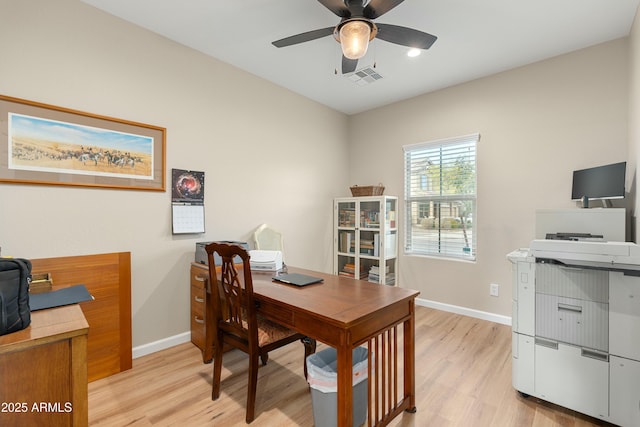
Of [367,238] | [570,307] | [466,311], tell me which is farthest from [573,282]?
[367,238]

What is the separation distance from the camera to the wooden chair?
167cm

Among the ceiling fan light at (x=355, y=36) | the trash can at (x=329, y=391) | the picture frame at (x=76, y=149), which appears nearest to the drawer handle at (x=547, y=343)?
the trash can at (x=329, y=391)

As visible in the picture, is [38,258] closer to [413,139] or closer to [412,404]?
[412,404]

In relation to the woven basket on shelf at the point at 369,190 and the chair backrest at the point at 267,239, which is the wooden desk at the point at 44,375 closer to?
the chair backrest at the point at 267,239

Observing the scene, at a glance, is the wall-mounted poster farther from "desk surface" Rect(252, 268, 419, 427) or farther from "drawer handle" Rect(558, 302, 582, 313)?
"drawer handle" Rect(558, 302, 582, 313)

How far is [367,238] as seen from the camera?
390cm

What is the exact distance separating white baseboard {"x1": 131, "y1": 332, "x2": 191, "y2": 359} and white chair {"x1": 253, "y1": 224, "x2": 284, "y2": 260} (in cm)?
108

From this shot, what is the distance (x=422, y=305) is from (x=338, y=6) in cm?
339

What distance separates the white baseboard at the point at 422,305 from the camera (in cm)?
247

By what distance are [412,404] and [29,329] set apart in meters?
1.96

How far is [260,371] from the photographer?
7.48 feet

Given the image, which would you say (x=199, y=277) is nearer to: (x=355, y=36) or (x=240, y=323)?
(x=240, y=323)

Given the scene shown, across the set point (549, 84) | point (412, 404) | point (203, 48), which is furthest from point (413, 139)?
point (412, 404)

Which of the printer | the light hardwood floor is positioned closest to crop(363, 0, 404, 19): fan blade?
the printer
